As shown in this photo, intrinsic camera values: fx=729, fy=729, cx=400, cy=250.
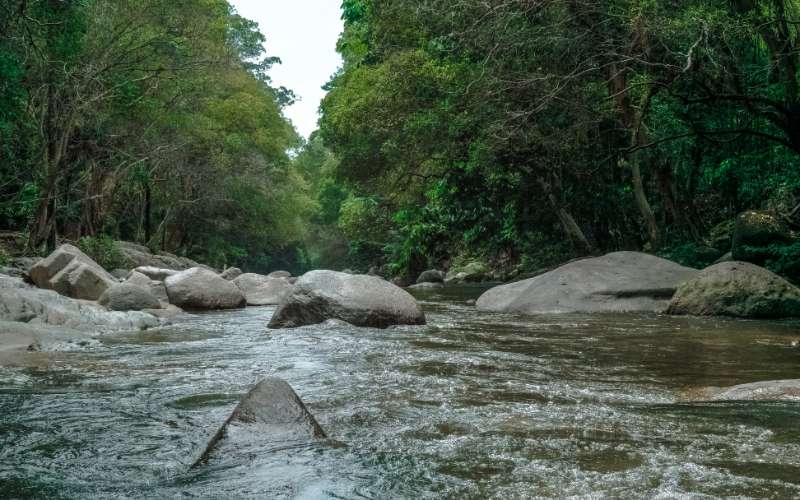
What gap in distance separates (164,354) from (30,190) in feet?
42.9

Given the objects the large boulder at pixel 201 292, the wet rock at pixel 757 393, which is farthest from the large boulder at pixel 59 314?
the wet rock at pixel 757 393

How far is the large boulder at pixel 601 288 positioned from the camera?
34.1ft

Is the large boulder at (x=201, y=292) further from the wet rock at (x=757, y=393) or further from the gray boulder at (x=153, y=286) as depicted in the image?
the wet rock at (x=757, y=393)

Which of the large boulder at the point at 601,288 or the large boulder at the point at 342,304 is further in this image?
the large boulder at the point at 601,288

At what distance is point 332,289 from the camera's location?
8945 mm

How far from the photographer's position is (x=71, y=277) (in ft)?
39.2

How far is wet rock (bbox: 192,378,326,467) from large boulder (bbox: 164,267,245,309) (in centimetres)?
934

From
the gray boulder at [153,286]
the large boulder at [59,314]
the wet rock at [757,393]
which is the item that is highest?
the gray boulder at [153,286]

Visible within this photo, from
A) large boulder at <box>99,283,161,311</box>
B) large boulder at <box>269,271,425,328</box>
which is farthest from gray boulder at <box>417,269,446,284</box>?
large boulder at <box>269,271,425,328</box>

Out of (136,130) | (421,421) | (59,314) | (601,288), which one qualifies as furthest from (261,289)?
(421,421)

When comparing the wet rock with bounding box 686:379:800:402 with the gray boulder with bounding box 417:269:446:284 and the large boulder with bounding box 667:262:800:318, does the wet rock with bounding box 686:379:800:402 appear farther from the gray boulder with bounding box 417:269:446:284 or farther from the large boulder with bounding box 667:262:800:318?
the gray boulder with bounding box 417:269:446:284

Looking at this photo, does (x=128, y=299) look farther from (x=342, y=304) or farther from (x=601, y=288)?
(x=601, y=288)

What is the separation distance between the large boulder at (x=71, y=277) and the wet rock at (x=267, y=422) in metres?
9.22

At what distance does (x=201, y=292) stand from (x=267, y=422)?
31.7 ft
